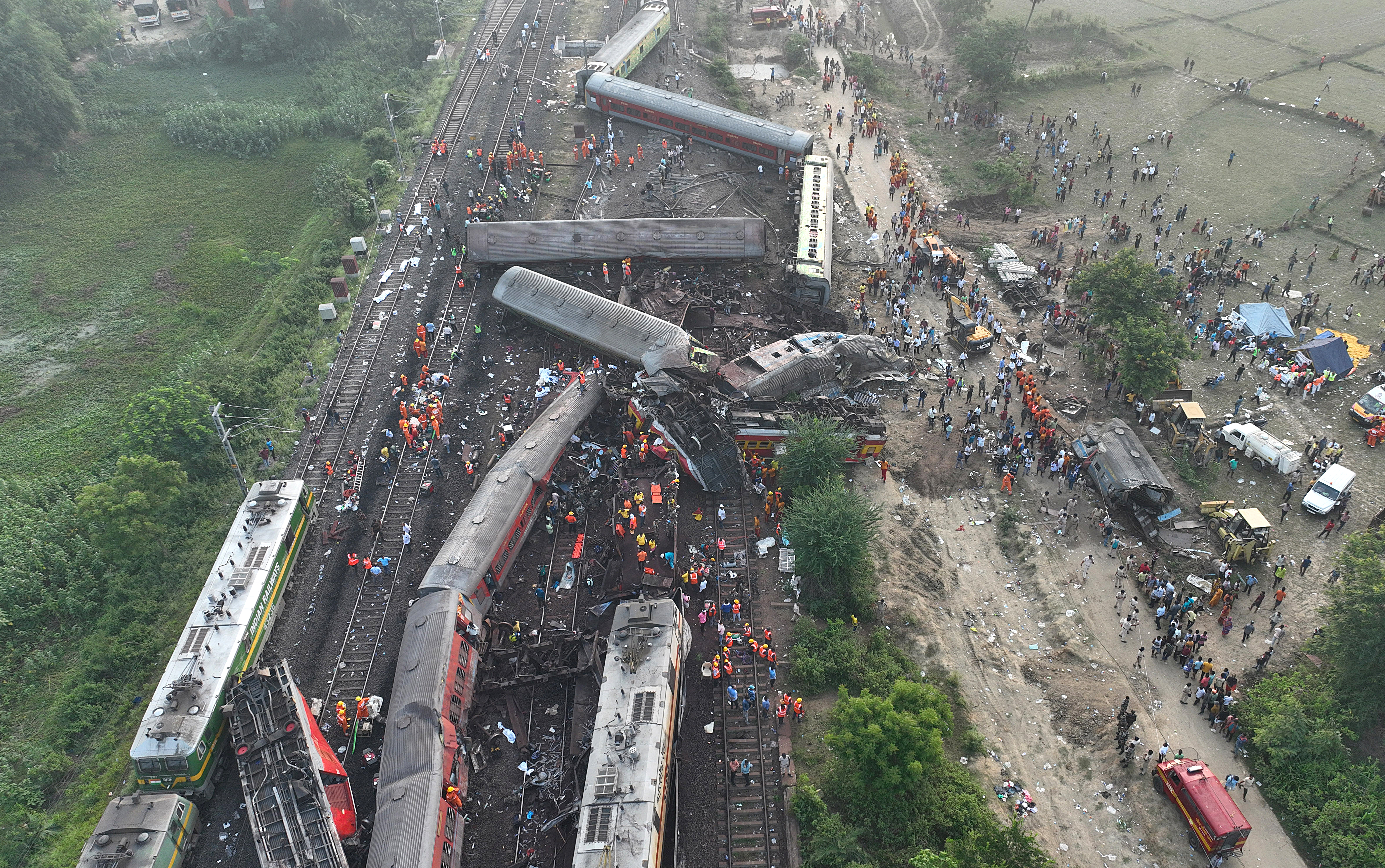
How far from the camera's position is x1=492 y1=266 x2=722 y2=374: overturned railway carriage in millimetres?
39531

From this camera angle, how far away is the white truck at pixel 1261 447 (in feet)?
123

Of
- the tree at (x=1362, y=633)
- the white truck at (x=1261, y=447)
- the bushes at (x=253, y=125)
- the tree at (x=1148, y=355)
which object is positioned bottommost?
the tree at (x=1362, y=633)

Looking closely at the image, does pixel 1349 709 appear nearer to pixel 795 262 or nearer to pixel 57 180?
pixel 795 262

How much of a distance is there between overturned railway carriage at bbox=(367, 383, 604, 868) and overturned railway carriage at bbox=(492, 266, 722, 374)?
532 centimetres

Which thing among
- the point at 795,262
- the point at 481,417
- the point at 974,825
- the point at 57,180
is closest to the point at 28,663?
the point at 481,417

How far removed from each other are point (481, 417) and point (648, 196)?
20.5m

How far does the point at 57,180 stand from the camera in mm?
59562

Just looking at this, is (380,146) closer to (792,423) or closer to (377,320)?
(377,320)

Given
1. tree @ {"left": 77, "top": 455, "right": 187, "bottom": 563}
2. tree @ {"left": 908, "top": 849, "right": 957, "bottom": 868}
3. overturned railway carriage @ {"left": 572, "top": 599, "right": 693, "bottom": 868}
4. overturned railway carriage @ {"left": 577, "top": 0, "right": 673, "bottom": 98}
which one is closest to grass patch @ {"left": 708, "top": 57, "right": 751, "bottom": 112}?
overturned railway carriage @ {"left": 577, "top": 0, "right": 673, "bottom": 98}

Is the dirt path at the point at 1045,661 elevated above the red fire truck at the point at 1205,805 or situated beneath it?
elevated above

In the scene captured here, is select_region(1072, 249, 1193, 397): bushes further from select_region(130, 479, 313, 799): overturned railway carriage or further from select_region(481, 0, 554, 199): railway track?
select_region(130, 479, 313, 799): overturned railway carriage

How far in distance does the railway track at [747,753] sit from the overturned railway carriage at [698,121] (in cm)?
3035

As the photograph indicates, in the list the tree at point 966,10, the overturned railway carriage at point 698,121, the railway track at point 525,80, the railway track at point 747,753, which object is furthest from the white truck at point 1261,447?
the tree at point 966,10

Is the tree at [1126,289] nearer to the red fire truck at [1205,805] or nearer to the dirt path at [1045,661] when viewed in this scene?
the dirt path at [1045,661]
